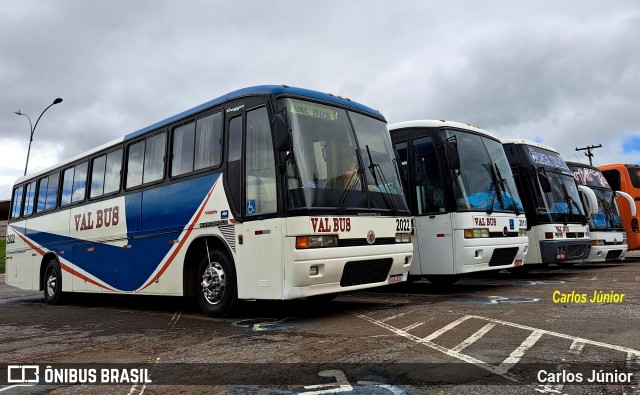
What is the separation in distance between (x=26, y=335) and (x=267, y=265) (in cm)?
339

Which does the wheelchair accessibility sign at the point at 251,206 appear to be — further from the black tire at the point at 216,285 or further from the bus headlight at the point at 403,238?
the bus headlight at the point at 403,238

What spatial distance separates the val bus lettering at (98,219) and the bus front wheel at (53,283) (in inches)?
59.9

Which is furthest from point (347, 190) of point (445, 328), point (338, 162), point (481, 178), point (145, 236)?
point (145, 236)

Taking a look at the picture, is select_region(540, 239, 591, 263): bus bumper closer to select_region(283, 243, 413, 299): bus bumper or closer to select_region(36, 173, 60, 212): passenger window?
select_region(283, 243, 413, 299): bus bumper

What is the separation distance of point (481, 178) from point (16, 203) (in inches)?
478

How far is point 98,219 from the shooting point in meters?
10.2

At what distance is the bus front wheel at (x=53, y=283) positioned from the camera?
38.3ft

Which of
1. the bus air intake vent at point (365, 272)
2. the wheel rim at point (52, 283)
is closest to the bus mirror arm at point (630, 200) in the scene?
the bus air intake vent at point (365, 272)

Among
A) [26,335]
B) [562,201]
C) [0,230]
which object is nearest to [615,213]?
[562,201]

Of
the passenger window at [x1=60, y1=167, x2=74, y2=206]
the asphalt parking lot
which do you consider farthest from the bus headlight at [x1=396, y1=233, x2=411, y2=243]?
the passenger window at [x1=60, y1=167, x2=74, y2=206]

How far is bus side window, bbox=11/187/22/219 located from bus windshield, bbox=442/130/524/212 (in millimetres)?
11291

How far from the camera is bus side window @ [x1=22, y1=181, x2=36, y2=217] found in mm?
13273

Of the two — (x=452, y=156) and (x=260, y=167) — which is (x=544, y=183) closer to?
(x=452, y=156)

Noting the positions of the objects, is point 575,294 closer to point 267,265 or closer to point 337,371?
point 267,265
